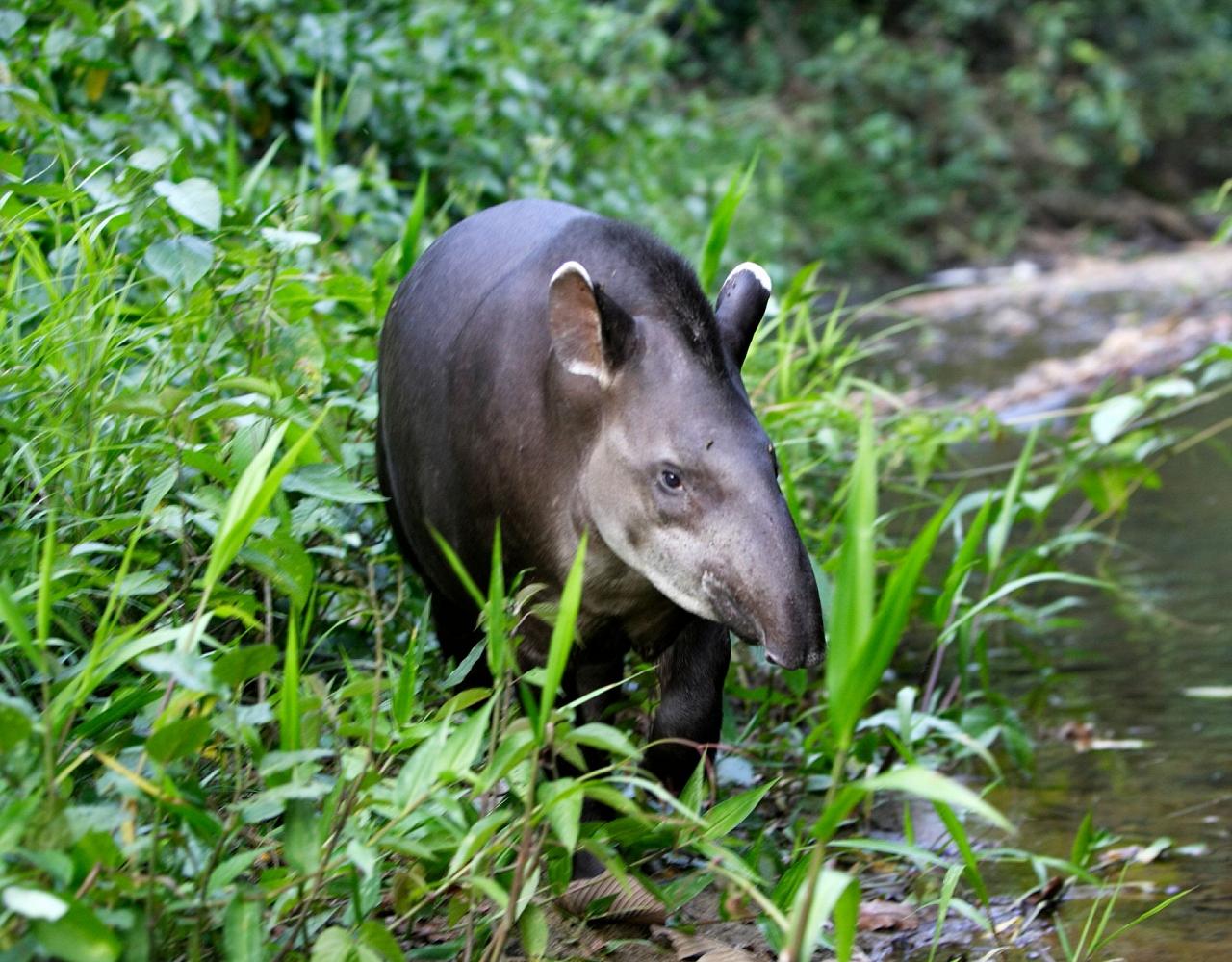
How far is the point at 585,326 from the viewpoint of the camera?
304 centimetres

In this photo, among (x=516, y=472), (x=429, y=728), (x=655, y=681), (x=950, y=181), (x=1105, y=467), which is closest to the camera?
(x=429, y=728)

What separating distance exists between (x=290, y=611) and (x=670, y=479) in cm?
71

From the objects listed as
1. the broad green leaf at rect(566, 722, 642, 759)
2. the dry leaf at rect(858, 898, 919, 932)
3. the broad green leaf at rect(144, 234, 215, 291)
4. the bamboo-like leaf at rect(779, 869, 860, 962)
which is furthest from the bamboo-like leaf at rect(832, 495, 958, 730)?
the broad green leaf at rect(144, 234, 215, 291)

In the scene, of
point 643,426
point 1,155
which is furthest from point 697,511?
point 1,155

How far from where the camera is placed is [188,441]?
118 inches

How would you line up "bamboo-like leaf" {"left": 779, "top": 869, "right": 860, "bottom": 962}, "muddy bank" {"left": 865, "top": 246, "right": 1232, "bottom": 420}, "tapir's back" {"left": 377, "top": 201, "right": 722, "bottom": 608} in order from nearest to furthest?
"bamboo-like leaf" {"left": 779, "top": 869, "right": 860, "bottom": 962} < "tapir's back" {"left": 377, "top": 201, "right": 722, "bottom": 608} < "muddy bank" {"left": 865, "top": 246, "right": 1232, "bottom": 420}

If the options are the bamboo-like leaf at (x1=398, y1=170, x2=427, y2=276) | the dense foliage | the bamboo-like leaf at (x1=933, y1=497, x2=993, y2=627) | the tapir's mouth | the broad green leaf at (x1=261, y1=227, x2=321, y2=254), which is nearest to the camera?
the tapir's mouth

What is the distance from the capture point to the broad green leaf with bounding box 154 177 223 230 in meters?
3.42

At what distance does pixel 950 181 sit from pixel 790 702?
1578 centimetres

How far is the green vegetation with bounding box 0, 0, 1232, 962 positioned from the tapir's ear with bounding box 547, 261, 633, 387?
1.53 feet

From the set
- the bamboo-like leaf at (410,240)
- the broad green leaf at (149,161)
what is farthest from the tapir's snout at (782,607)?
the bamboo-like leaf at (410,240)

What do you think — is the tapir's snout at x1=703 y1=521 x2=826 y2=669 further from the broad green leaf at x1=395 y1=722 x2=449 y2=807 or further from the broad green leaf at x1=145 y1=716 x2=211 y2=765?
the broad green leaf at x1=145 y1=716 x2=211 y2=765

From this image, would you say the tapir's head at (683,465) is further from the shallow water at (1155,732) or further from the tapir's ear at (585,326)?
the shallow water at (1155,732)

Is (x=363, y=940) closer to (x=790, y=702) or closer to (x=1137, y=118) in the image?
(x=790, y=702)
